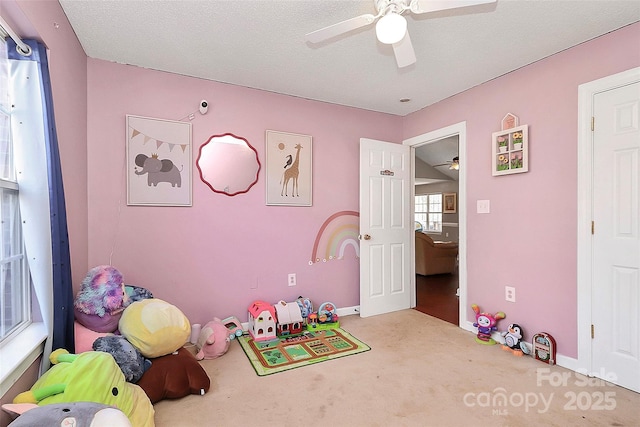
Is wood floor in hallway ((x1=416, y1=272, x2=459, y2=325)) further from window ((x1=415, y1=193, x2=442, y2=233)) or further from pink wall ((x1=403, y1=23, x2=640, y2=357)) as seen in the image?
window ((x1=415, y1=193, x2=442, y2=233))

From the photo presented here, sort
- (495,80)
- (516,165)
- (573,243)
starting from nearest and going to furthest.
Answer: (573,243)
(516,165)
(495,80)

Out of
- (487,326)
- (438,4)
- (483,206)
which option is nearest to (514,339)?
(487,326)

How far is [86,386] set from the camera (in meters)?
1.26

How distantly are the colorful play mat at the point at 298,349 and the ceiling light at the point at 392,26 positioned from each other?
226 cm

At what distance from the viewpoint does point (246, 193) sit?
293 cm

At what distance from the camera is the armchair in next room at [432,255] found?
5441 millimetres

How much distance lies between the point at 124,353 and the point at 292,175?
2038 mm

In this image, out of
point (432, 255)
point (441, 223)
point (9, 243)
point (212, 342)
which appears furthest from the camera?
point (441, 223)

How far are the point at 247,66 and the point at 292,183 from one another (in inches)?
45.7

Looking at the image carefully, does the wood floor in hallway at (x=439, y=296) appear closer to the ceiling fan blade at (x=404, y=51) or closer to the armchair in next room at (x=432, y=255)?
the armchair in next room at (x=432, y=255)

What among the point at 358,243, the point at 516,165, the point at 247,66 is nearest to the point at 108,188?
the point at 247,66

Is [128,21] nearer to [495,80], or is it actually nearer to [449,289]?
[495,80]

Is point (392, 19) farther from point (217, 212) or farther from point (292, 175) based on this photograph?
point (217, 212)

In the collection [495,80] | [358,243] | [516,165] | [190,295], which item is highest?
[495,80]
